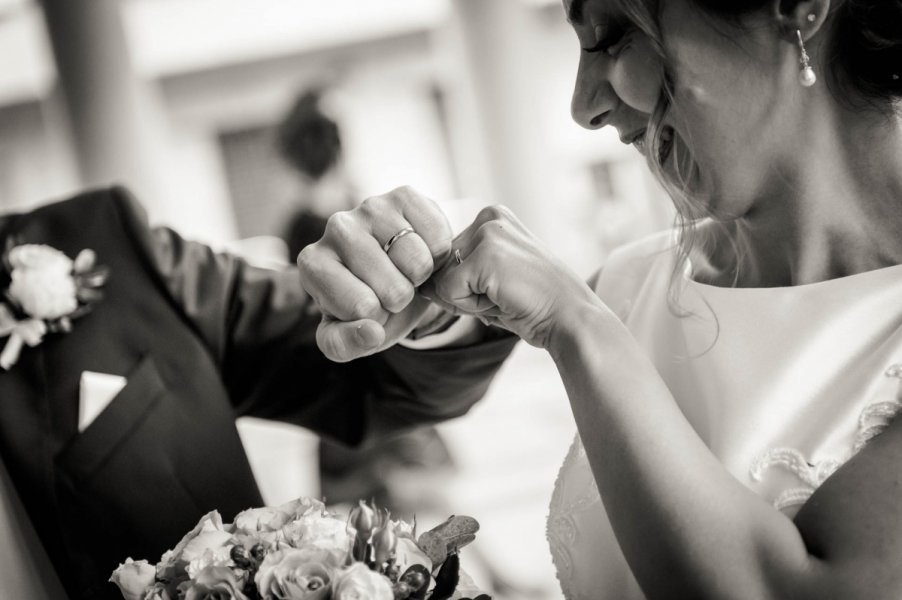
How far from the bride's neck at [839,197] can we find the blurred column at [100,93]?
6486 millimetres

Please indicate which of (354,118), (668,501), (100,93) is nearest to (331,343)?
(668,501)

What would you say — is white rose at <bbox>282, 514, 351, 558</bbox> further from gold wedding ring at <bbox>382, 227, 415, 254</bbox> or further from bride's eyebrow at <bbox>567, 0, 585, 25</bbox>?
bride's eyebrow at <bbox>567, 0, 585, 25</bbox>

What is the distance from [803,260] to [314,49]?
13214mm

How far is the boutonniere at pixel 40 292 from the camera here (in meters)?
1.45

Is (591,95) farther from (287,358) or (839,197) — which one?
(287,358)

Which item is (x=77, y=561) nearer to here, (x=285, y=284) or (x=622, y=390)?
(x=285, y=284)

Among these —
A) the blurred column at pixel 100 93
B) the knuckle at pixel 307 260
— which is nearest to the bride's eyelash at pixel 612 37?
the knuckle at pixel 307 260

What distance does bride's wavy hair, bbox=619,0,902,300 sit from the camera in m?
1.12

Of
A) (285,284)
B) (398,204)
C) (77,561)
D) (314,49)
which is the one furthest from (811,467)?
(314,49)

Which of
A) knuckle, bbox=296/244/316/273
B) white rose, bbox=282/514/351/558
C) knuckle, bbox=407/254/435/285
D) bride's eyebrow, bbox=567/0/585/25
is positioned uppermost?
bride's eyebrow, bbox=567/0/585/25

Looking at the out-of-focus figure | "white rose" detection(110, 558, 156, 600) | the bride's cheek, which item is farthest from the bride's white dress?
the out-of-focus figure

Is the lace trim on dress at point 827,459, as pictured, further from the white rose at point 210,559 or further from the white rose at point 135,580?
the white rose at point 135,580

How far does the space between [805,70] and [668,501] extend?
0.58 metres

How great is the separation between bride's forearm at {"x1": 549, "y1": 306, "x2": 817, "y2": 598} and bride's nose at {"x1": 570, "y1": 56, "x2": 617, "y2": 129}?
0.37 m
